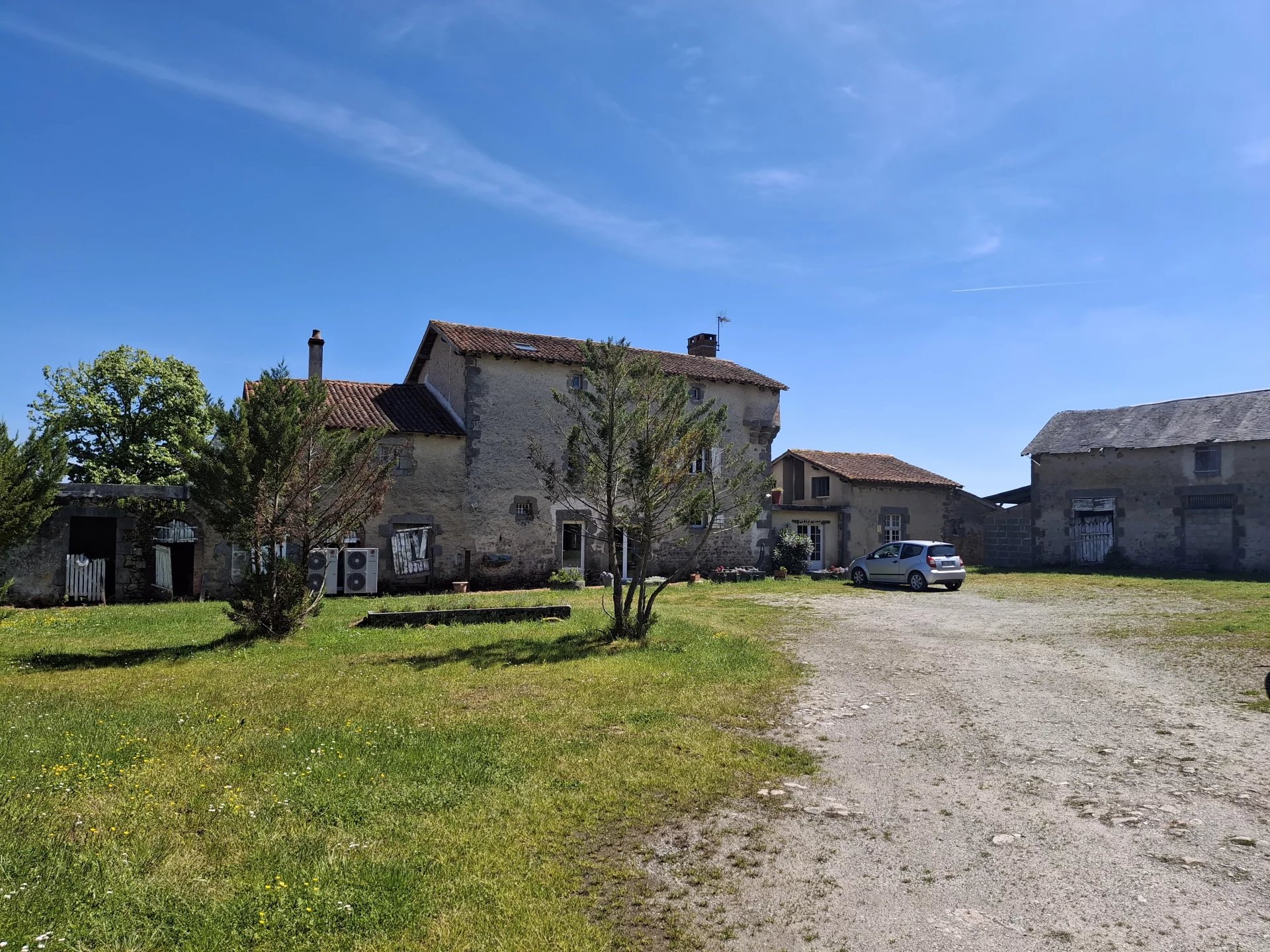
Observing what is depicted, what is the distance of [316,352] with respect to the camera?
21156 millimetres

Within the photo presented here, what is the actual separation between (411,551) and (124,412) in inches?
721

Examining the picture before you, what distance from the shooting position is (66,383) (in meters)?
31.5

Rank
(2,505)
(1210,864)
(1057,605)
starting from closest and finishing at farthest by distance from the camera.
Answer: (1210,864) < (2,505) < (1057,605)

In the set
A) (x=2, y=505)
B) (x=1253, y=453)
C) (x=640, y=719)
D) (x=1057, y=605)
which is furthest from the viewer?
(x=1253, y=453)

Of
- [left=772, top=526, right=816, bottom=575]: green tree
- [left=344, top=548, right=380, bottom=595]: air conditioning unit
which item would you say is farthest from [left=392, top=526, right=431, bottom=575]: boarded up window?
[left=772, top=526, right=816, bottom=575]: green tree

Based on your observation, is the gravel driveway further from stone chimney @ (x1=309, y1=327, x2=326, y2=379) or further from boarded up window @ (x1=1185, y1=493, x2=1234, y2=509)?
boarded up window @ (x1=1185, y1=493, x2=1234, y2=509)

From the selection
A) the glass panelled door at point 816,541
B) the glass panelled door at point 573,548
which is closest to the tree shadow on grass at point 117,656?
the glass panelled door at point 573,548

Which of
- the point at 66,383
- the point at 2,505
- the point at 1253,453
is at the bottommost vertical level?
the point at 2,505

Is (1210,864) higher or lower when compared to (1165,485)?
lower

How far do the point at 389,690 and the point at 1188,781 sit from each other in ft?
23.9

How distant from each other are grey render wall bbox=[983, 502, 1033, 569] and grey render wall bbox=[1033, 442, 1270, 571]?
331 mm

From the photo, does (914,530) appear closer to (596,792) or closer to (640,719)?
(640,719)

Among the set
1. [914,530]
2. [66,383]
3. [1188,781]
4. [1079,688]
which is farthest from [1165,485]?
[66,383]

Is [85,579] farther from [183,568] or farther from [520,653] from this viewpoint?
[520,653]
